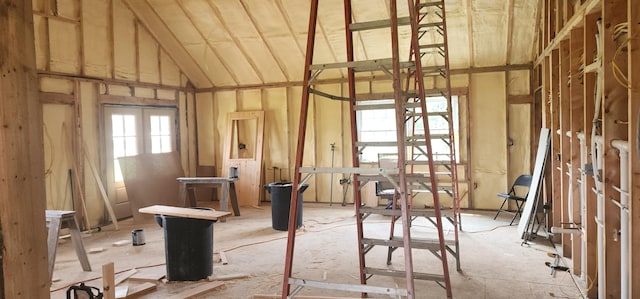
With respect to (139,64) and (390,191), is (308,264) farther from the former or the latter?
(139,64)

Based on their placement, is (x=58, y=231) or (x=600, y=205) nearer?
(x=600, y=205)

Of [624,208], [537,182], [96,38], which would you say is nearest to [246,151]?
[96,38]

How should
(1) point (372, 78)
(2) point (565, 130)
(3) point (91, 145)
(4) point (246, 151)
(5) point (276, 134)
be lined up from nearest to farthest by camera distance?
(2) point (565, 130) < (3) point (91, 145) < (1) point (372, 78) < (5) point (276, 134) < (4) point (246, 151)

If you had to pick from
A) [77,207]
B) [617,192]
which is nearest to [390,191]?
[617,192]

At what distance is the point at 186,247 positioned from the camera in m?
4.04

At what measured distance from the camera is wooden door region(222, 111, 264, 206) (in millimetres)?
8180

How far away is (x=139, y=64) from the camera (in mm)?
7426

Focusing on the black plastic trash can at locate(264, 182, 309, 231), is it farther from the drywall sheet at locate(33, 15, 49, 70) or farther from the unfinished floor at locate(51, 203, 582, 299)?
the drywall sheet at locate(33, 15, 49, 70)

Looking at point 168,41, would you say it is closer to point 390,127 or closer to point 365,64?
point 390,127

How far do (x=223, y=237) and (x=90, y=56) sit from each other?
346 centimetres

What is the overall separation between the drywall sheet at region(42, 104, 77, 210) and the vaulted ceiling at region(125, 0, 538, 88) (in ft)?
7.53

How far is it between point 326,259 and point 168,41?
5.21 meters

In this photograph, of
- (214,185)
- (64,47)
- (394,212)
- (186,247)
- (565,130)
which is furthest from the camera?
(214,185)

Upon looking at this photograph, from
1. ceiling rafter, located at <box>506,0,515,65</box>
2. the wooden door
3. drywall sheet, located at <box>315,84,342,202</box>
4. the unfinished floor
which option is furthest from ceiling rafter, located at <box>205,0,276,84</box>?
ceiling rafter, located at <box>506,0,515,65</box>
